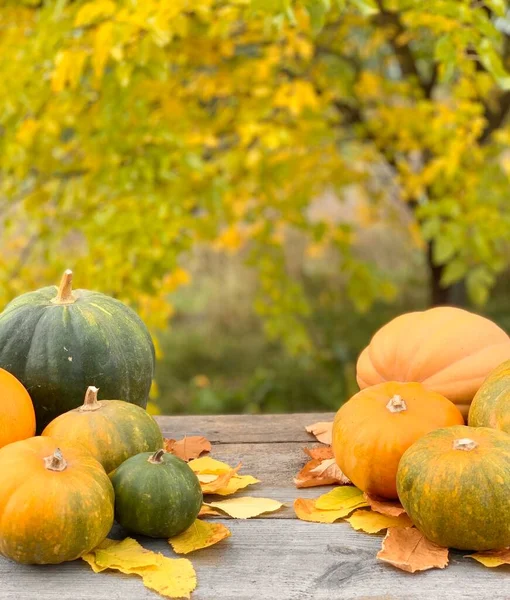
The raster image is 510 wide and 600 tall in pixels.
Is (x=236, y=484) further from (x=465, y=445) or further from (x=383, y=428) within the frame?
(x=465, y=445)

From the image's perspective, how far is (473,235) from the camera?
3438 mm

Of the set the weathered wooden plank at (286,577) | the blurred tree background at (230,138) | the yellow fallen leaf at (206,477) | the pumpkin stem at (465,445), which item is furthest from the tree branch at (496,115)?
the weathered wooden plank at (286,577)

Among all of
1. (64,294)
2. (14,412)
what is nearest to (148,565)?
(14,412)

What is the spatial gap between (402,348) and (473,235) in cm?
180

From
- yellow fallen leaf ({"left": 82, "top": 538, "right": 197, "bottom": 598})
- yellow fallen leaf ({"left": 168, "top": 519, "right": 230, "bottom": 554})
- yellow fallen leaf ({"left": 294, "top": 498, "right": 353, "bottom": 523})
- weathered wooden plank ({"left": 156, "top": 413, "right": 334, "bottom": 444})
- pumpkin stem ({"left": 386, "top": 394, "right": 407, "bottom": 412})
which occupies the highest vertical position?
pumpkin stem ({"left": 386, "top": 394, "right": 407, "bottom": 412})

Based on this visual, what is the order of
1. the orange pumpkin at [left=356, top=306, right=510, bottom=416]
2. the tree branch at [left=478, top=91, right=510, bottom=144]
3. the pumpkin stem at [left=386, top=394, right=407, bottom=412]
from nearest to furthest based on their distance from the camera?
the pumpkin stem at [left=386, top=394, right=407, bottom=412] < the orange pumpkin at [left=356, top=306, right=510, bottom=416] < the tree branch at [left=478, top=91, right=510, bottom=144]

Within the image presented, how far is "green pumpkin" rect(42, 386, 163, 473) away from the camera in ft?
4.73

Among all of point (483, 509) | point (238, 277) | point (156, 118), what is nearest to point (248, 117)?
point (156, 118)

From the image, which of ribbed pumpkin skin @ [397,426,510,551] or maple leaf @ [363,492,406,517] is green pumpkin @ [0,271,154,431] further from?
ribbed pumpkin skin @ [397,426,510,551]

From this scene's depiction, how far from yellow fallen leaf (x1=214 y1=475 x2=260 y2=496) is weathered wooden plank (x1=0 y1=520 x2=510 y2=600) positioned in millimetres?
195

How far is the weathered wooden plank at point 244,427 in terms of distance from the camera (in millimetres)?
1962

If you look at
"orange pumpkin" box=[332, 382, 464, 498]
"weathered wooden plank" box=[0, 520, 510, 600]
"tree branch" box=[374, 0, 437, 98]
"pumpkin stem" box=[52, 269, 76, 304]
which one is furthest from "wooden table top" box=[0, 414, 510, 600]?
"tree branch" box=[374, 0, 437, 98]

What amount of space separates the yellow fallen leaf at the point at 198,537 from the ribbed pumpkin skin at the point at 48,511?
0.44 ft

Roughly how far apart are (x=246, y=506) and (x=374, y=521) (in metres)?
0.24
